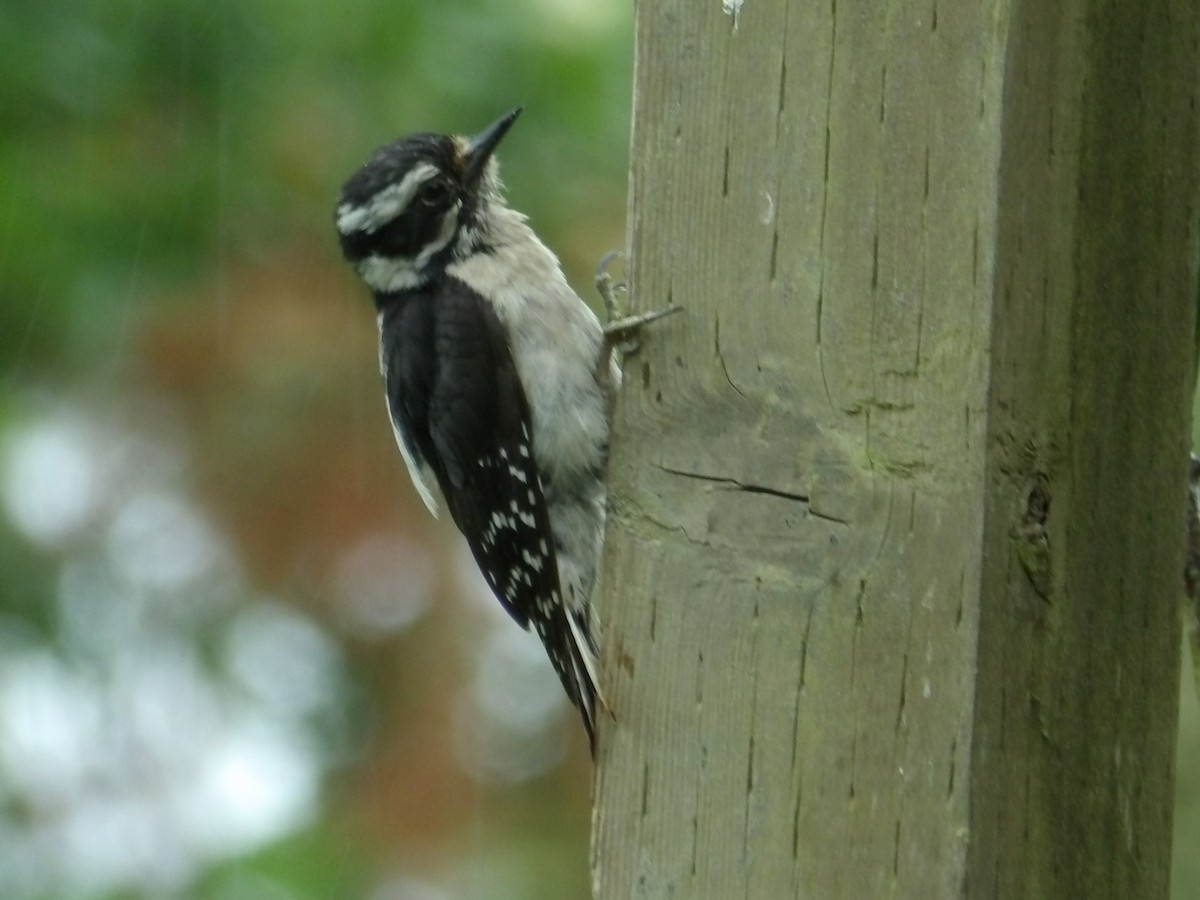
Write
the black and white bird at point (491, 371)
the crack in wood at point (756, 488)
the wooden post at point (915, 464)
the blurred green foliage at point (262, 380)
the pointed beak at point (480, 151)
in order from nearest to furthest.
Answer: the wooden post at point (915, 464) → the crack in wood at point (756, 488) → the black and white bird at point (491, 371) → the pointed beak at point (480, 151) → the blurred green foliage at point (262, 380)

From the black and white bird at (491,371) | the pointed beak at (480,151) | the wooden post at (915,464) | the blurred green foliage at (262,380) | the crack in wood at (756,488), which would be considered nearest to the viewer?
the wooden post at (915,464)

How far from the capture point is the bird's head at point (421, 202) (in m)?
3.79

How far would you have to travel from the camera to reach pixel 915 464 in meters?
1.97

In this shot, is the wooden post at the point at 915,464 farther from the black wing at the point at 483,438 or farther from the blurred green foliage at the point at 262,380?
the blurred green foliage at the point at 262,380

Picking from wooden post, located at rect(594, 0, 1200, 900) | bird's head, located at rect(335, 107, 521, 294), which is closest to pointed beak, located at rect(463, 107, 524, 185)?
bird's head, located at rect(335, 107, 521, 294)

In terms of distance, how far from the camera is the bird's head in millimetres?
3785

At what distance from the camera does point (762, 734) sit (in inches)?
80.4

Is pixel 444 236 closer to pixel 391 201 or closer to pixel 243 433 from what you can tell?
pixel 391 201

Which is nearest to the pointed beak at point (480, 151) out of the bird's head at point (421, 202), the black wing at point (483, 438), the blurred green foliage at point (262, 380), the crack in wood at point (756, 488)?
the bird's head at point (421, 202)

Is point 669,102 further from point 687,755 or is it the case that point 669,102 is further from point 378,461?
point 378,461

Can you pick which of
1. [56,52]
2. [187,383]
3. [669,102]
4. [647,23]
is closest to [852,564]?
[669,102]

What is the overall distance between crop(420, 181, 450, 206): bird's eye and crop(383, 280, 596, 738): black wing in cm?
23

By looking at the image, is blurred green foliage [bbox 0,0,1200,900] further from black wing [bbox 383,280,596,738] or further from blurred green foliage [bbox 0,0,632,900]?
black wing [bbox 383,280,596,738]

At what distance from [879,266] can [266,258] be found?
13.8 ft
